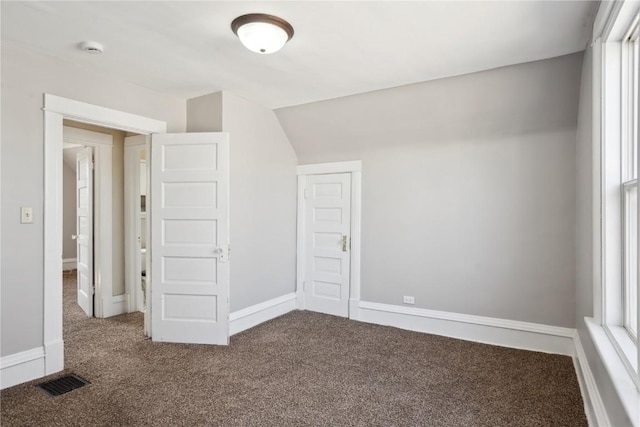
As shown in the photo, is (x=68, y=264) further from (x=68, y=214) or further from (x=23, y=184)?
(x=23, y=184)

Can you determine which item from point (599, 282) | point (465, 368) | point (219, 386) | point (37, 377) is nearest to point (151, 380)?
point (219, 386)

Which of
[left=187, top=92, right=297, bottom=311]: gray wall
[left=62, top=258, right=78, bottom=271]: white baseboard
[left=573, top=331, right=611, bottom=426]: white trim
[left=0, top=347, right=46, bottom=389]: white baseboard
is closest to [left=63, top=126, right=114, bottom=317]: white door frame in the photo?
[left=187, top=92, right=297, bottom=311]: gray wall

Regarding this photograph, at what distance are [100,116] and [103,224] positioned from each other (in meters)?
1.61

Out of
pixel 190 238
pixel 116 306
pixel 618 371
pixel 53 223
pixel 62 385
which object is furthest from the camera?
pixel 116 306

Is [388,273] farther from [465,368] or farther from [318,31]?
[318,31]

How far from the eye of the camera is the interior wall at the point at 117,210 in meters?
4.36

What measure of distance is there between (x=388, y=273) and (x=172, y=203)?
2435 mm

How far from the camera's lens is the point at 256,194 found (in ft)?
13.6

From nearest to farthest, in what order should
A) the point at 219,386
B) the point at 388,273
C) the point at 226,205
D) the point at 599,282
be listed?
the point at 599,282
the point at 219,386
the point at 226,205
the point at 388,273

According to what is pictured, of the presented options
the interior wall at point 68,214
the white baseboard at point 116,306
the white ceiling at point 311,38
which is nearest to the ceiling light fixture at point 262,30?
the white ceiling at point 311,38

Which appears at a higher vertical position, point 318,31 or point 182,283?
point 318,31

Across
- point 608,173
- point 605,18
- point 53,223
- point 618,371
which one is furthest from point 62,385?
point 605,18

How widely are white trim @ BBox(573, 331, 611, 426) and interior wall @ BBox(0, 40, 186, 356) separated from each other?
12.0ft

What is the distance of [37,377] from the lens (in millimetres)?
2744
